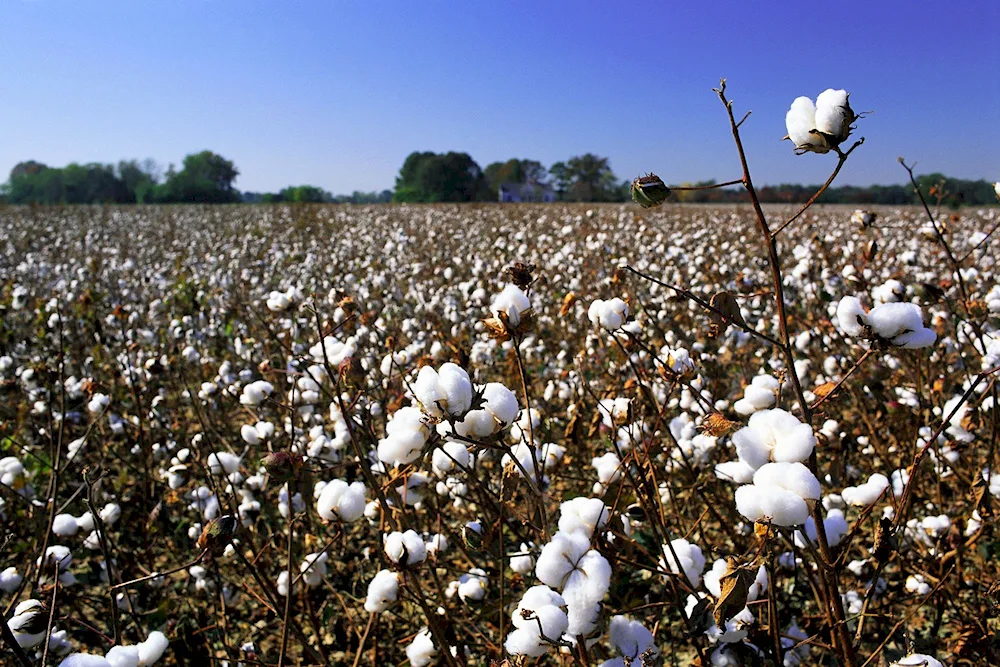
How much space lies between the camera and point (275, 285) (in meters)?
7.13

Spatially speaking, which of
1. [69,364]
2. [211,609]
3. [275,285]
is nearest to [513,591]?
[211,609]

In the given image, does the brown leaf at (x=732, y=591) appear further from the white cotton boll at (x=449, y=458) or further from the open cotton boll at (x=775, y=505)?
the white cotton boll at (x=449, y=458)

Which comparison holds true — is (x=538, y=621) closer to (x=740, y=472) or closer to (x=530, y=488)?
(x=530, y=488)

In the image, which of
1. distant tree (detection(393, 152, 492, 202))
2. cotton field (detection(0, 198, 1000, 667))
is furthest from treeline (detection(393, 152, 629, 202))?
cotton field (detection(0, 198, 1000, 667))

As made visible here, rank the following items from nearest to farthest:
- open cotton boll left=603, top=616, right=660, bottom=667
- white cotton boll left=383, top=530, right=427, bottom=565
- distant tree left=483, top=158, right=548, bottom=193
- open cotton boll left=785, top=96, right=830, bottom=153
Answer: open cotton boll left=785, top=96, right=830, bottom=153 → open cotton boll left=603, top=616, right=660, bottom=667 → white cotton boll left=383, top=530, right=427, bottom=565 → distant tree left=483, top=158, right=548, bottom=193

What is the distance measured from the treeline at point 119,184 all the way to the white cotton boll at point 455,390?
5138cm

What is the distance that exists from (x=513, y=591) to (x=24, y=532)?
74.8 inches

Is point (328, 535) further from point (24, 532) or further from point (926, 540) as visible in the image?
point (926, 540)

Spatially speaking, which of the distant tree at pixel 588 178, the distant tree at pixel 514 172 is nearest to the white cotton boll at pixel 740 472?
the distant tree at pixel 588 178

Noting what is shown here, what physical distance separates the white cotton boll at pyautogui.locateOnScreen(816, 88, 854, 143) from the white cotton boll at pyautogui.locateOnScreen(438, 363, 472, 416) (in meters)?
0.57

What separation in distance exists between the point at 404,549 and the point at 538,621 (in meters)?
0.35

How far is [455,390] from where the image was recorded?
847 millimetres

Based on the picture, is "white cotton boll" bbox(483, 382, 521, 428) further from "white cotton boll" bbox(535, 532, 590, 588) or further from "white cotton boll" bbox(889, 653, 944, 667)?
"white cotton boll" bbox(889, 653, 944, 667)

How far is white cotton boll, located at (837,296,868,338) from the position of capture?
33.4 inches
